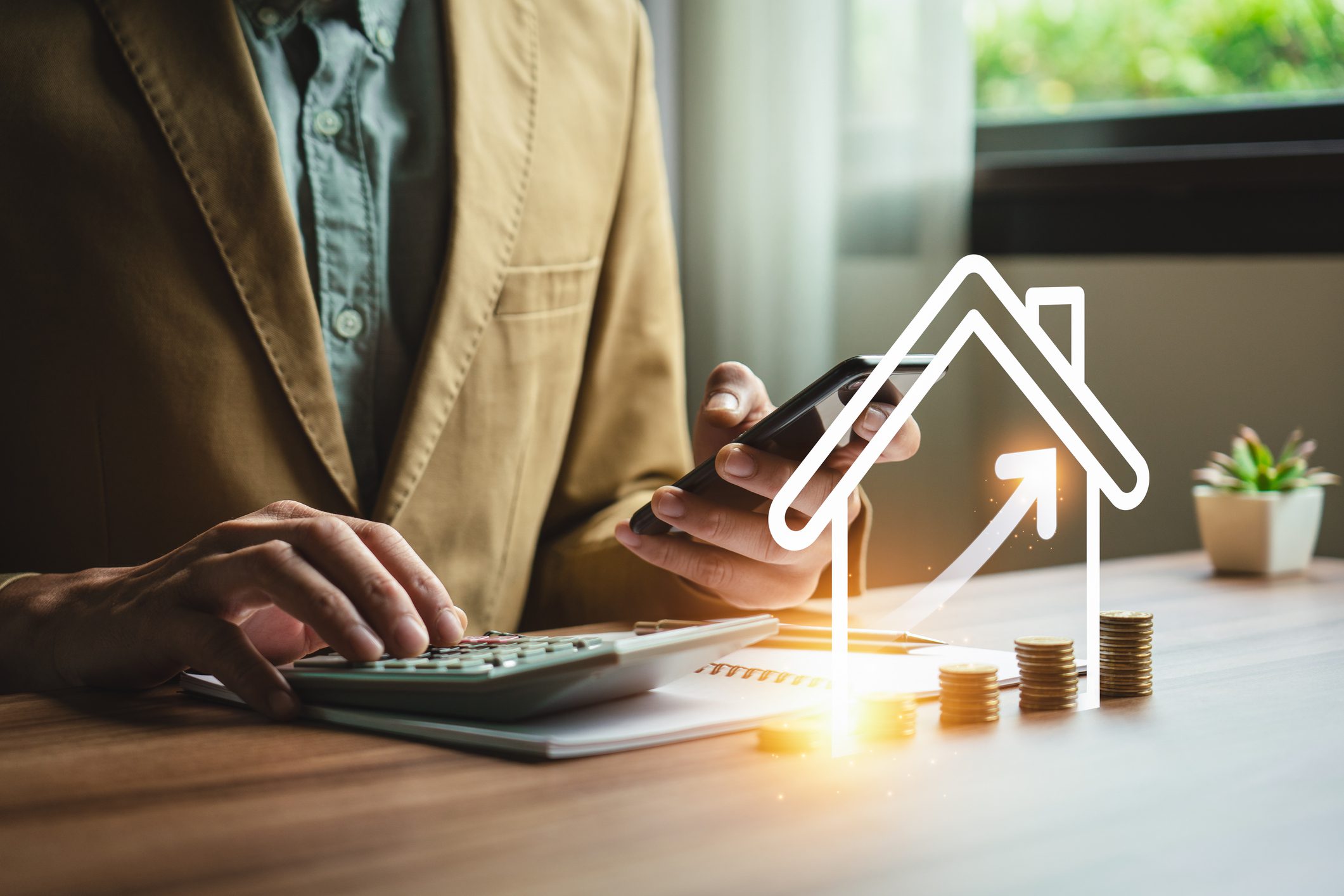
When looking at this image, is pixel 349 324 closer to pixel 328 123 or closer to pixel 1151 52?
pixel 328 123

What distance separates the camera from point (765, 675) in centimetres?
72

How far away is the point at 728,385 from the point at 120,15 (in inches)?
21.8

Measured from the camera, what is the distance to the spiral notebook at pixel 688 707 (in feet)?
1.91

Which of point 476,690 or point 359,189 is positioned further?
point 359,189

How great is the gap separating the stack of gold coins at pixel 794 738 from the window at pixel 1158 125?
133 cm

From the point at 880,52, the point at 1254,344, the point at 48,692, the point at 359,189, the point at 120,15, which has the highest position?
the point at 880,52

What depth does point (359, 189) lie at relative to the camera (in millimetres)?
1130

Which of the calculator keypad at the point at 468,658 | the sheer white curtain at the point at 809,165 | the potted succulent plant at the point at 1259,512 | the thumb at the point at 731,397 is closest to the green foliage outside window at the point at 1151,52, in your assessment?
the sheer white curtain at the point at 809,165

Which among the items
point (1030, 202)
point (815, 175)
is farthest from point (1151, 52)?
point (815, 175)

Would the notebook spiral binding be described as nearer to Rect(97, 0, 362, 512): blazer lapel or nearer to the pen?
the pen

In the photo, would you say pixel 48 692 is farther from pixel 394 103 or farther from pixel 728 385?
pixel 394 103

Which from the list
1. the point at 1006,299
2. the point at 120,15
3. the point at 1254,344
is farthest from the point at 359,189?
the point at 1254,344

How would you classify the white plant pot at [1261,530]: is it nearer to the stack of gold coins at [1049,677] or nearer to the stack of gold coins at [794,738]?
the stack of gold coins at [1049,677]

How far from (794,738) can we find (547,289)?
0.71 metres
